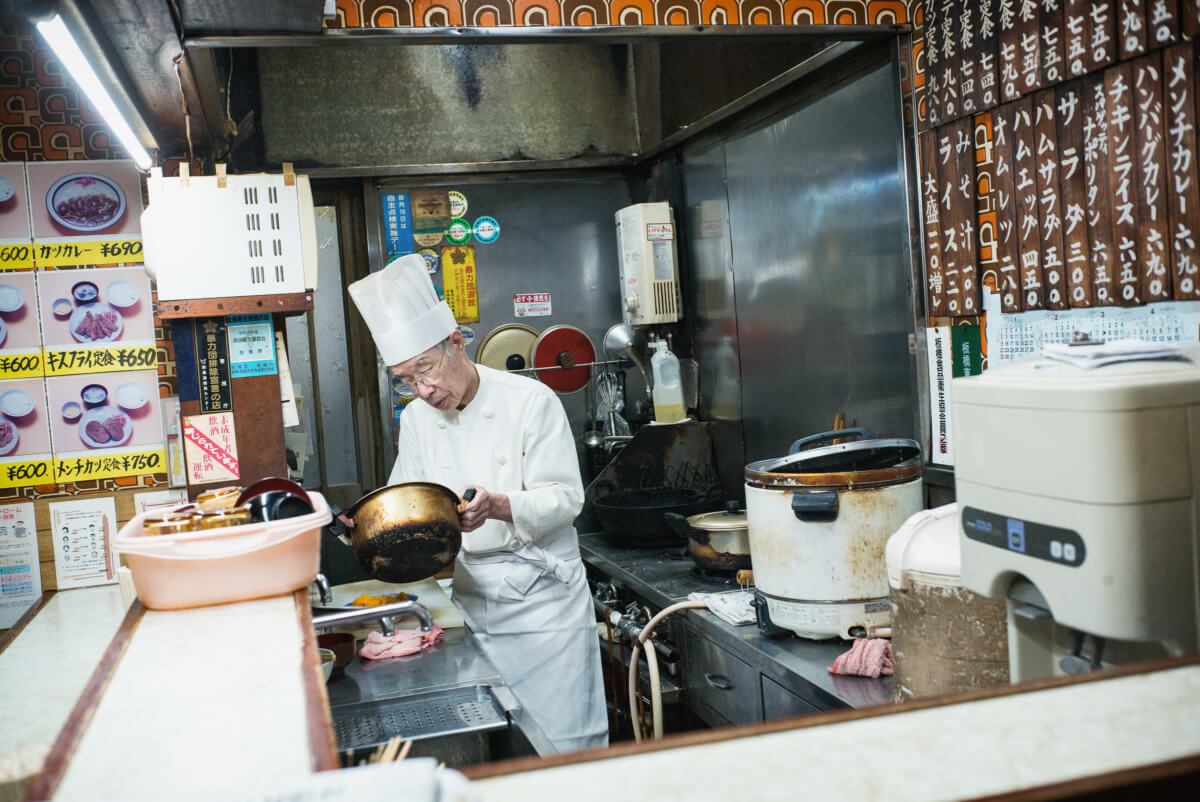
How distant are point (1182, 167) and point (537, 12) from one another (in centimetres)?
191

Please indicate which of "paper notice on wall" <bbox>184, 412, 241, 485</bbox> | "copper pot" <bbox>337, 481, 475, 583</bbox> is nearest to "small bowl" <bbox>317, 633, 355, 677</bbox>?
"copper pot" <bbox>337, 481, 475, 583</bbox>

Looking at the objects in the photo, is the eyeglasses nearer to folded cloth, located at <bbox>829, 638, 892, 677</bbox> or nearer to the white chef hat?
the white chef hat

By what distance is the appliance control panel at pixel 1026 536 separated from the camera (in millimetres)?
1560

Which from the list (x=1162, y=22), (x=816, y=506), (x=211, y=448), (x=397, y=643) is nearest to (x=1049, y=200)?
(x=1162, y=22)

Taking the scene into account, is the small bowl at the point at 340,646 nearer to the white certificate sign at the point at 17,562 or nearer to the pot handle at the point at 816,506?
the pot handle at the point at 816,506

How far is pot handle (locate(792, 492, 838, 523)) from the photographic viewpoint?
2.67 metres

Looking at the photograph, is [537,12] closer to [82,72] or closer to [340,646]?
[82,72]

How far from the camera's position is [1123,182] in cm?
240

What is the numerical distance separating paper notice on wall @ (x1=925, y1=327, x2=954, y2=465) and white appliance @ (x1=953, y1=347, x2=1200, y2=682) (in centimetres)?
148

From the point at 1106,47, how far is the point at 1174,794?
197 cm

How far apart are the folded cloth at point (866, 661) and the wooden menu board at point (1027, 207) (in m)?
1.04

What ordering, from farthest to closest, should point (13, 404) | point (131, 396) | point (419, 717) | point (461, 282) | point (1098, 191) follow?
point (461, 282), point (131, 396), point (13, 404), point (1098, 191), point (419, 717)

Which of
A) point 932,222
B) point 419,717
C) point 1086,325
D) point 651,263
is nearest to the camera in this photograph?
point 419,717

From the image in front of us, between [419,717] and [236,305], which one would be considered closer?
[419,717]
